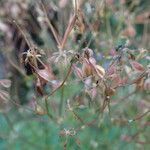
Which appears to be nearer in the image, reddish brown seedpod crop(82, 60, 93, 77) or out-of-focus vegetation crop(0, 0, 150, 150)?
reddish brown seedpod crop(82, 60, 93, 77)

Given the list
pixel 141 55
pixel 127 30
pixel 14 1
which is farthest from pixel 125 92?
pixel 141 55

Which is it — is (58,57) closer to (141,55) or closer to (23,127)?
(141,55)

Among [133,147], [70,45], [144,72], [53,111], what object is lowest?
[133,147]

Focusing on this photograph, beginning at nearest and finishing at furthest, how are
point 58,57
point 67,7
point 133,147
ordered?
1. point 58,57
2. point 133,147
3. point 67,7

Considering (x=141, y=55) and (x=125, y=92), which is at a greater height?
(x=141, y=55)

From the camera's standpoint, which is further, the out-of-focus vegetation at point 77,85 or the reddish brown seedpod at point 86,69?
the out-of-focus vegetation at point 77,85

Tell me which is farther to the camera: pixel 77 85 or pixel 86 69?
pixel 77 85

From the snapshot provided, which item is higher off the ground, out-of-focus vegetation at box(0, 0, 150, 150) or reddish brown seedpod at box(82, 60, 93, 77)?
reddish brown seedpod at box(82, 60, 93, 77)

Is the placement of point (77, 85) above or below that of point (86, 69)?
below
